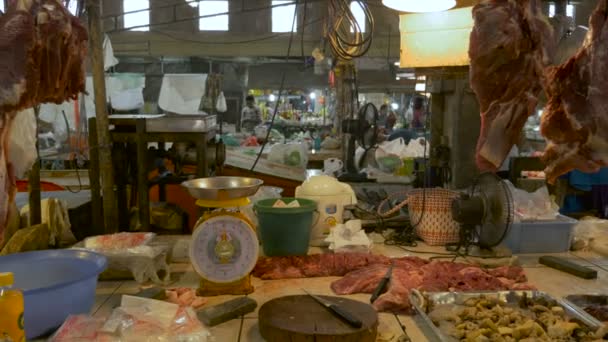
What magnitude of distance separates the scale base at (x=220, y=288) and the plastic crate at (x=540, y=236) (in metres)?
1.50

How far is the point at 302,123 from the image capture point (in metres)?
13.9

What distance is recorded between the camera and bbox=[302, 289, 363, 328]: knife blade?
1.82m

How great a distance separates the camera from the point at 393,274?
244 cm

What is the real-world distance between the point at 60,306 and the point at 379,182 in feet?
15.5

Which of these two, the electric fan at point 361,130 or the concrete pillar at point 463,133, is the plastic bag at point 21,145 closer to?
the concrete pillar at point 463,133

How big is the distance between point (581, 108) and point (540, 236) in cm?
133

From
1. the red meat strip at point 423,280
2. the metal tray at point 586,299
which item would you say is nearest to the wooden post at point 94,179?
the red meat strip at point 423,280

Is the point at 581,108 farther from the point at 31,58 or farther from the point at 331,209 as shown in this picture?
the point at 31,58

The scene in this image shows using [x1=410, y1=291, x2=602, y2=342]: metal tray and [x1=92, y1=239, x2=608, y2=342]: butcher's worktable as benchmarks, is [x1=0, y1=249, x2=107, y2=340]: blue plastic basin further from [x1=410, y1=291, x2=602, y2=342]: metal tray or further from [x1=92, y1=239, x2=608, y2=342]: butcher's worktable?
[x1=410, y1=291, x2=602, y2=342]: metal tray

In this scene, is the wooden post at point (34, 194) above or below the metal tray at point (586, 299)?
above

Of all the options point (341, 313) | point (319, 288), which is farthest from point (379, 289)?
point (341, 313)

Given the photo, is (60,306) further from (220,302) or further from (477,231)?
(477,231)

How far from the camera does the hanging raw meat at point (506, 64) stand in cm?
190

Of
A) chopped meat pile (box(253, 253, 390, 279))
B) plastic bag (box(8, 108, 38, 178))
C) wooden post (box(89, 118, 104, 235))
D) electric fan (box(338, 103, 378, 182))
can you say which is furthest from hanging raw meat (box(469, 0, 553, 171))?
electric fan (box(338, 103, 378, 182))
